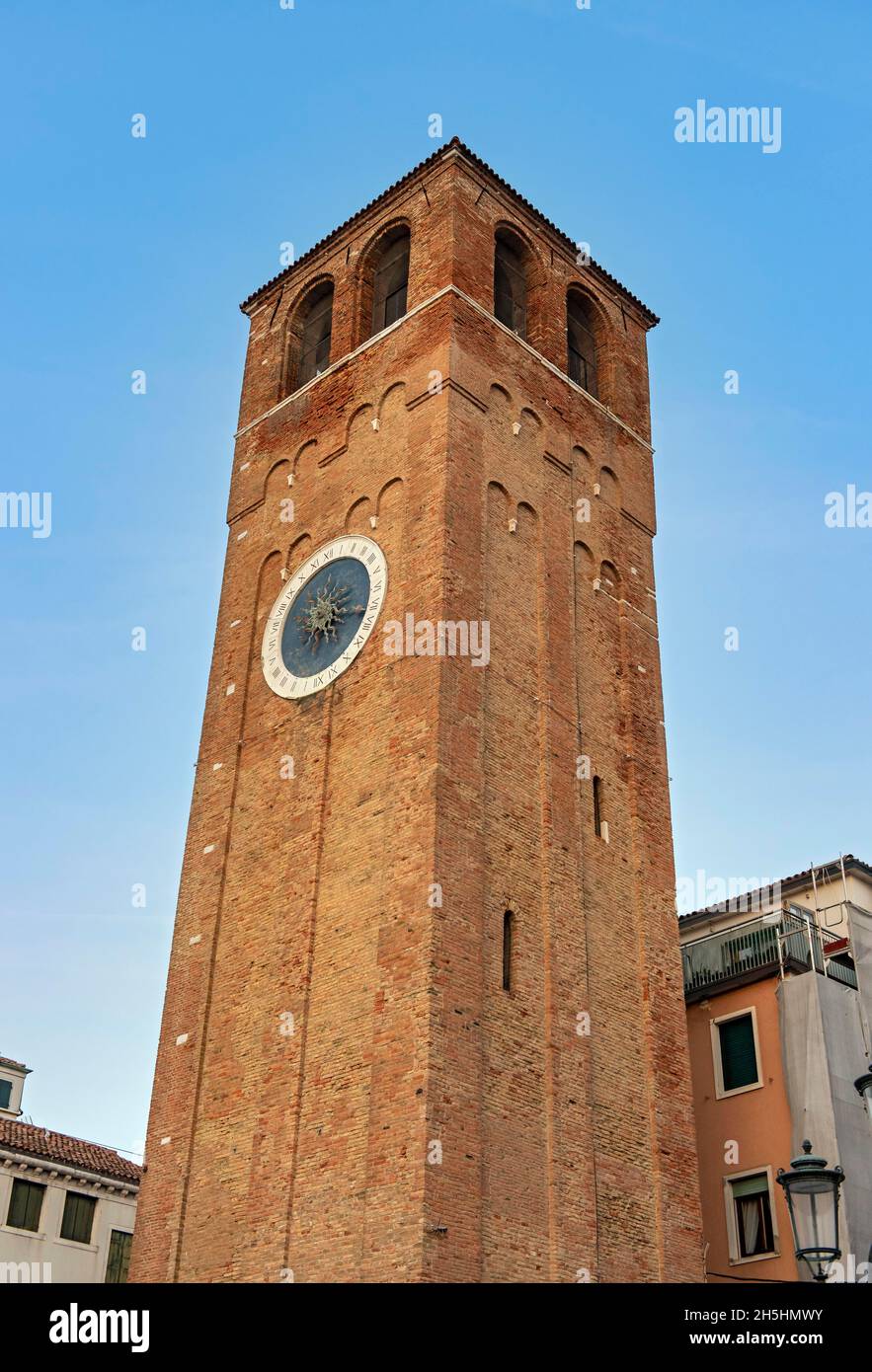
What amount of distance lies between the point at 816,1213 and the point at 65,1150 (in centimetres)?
2108

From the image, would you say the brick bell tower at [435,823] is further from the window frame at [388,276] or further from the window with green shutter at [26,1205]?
the window with green shutter at [26,1205]

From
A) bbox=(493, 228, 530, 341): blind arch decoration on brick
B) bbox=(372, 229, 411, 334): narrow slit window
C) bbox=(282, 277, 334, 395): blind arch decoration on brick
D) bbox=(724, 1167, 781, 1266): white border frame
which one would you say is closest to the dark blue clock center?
bbox=(372, 229, 411, 334): narrow slit window

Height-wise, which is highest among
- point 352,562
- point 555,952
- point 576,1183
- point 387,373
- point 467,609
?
point 387,373

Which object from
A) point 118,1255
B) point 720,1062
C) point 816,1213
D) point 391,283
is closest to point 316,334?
point 391,283

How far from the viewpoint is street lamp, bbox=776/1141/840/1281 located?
35.8 feet

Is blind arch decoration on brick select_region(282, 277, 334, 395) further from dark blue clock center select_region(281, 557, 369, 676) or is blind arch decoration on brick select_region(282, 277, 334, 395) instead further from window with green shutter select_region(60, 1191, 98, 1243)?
window with green shutter select_region(60, 1191, 98, 1243)

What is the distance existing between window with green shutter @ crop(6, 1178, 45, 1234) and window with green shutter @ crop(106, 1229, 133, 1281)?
6.32ft

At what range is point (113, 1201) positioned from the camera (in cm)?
2930

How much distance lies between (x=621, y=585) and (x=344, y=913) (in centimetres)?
Answer: 825

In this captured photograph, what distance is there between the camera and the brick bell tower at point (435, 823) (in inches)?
678
